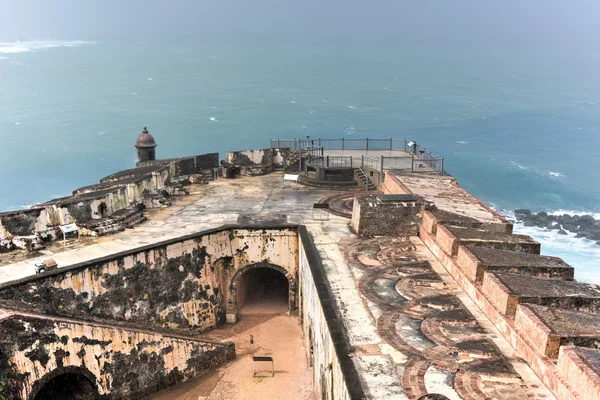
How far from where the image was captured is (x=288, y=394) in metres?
18.9

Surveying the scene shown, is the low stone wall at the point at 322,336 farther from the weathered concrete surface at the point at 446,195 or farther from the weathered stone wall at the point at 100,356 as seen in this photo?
the weathered concrete surface at the point at 446,195

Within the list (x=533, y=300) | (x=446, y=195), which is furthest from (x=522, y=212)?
(x=533, y=300)

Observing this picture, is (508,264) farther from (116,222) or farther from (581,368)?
(116,222)

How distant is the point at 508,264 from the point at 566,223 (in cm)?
5117

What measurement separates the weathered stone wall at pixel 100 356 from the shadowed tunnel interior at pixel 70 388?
26 centimetres

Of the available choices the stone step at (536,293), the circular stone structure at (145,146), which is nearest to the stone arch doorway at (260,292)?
the stone step at (536,293)

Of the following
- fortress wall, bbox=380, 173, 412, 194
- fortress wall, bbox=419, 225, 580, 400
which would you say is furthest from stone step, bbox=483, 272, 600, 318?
fortress wall, bbox=380, 173, 412, 194

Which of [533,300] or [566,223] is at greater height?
[533,300]

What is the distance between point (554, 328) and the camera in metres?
12.8

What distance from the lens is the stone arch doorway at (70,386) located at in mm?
17484

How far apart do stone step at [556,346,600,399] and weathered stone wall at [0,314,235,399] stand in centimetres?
1251

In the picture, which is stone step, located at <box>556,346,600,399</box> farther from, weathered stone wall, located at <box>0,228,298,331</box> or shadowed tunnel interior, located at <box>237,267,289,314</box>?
shadowed tunnel interior, located at <box>237,267,289,314</box>

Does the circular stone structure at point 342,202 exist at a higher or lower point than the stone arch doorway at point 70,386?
higher

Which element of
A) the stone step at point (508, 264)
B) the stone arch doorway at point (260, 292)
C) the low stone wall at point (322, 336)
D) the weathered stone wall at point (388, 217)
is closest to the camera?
the low stone wall at point (322, 336)
